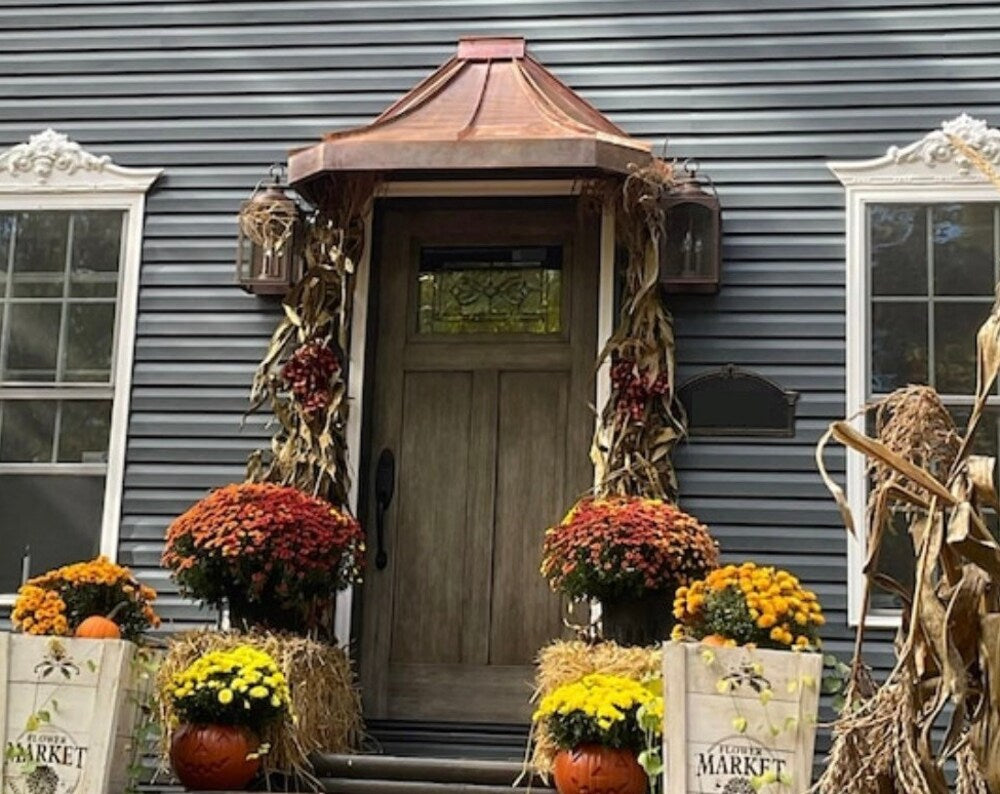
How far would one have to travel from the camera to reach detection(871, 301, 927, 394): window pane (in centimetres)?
587

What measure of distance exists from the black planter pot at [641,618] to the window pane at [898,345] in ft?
4.48

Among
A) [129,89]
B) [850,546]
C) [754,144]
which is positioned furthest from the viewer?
[129,89]

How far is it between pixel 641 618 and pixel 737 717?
3.03ft

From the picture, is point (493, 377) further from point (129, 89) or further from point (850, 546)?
point (129, 89)

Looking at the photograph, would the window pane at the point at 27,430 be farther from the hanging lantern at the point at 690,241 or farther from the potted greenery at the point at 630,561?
the hanging lantern at the point at 690,241

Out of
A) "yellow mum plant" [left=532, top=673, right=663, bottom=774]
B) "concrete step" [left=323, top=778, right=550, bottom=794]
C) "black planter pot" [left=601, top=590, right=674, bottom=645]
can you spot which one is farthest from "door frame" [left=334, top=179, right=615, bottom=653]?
"yellow mum plant" [left=532, top=673, right=663, bottom=774]

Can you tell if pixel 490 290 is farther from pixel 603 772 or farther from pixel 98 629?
pixel 603 772

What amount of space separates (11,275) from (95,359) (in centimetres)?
Answer: 56

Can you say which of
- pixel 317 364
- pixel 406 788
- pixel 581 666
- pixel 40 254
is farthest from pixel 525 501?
pixel 40 254

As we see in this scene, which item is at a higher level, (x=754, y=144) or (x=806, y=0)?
(x=806, y=0)

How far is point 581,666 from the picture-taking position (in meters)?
4.94

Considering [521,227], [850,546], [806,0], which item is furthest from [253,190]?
[850,546]

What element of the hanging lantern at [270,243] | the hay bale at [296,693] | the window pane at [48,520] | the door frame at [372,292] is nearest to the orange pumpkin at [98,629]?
the hay bale at [296,693]

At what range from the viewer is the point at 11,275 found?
647cm
